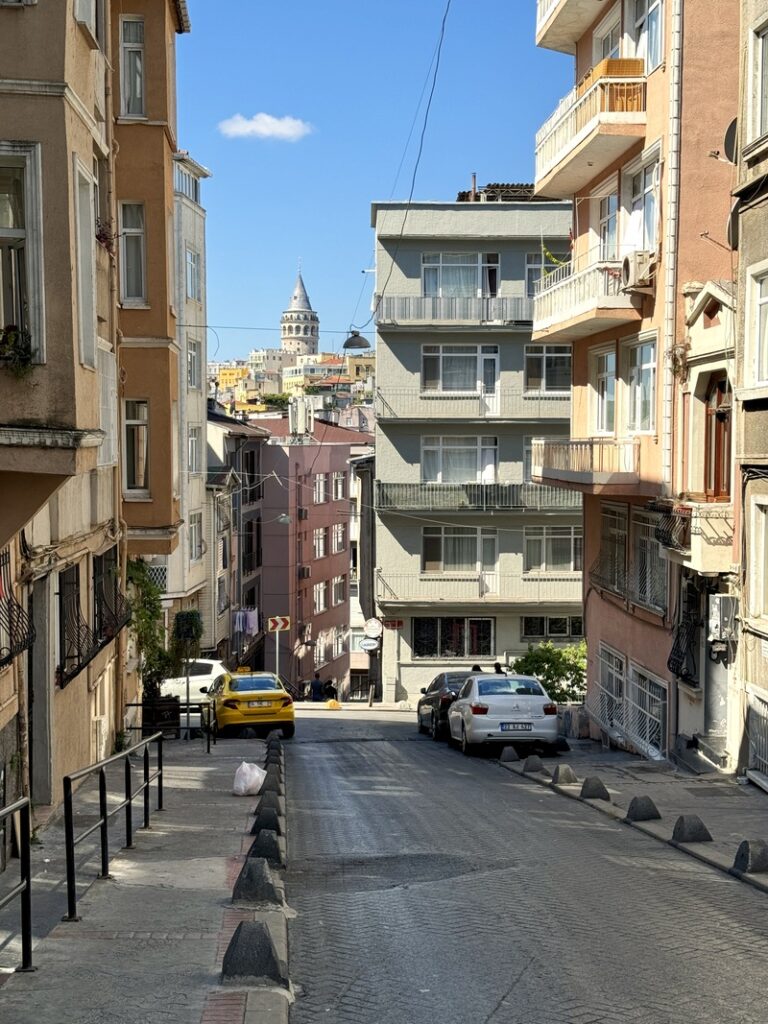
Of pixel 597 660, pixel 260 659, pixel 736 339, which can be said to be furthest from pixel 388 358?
pixel 736 339

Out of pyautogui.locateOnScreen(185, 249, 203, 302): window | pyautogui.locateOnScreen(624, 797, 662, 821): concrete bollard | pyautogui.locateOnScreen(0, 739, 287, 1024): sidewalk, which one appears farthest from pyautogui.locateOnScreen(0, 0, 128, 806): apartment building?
pyautogui.locateOnScreen(185, 249, 203, 302): window

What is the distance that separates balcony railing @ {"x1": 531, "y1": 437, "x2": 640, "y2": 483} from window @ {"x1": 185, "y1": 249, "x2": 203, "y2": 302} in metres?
19.2

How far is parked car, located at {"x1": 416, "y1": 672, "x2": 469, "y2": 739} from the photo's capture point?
2714 centimetres

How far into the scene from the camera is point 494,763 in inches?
872

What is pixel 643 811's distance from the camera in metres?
13.9

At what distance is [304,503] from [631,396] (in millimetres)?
42068

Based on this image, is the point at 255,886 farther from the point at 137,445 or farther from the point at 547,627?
the point at 547,627

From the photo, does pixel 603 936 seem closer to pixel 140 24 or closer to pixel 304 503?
pixel 140 24

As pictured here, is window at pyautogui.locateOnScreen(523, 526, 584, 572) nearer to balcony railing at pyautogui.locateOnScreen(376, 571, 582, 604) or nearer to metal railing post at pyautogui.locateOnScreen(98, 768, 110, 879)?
balcony railing at pyautogui.locateOnScreen(376, 571, 582, 604)

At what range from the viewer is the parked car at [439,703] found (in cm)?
2714

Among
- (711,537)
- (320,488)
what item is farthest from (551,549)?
(320,488)

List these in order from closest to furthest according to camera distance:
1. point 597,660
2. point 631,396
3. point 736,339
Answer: point 736,339 < point 631,396 < point 597,660

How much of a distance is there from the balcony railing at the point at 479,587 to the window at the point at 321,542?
25.2 meters

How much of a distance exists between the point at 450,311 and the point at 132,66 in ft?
78.5
